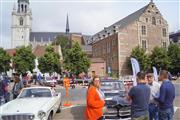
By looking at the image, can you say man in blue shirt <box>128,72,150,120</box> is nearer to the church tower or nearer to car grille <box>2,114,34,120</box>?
car grille <box>2,114,34,120</box>

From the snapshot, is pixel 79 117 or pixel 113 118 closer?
pixel 113 118

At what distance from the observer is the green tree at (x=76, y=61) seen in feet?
203

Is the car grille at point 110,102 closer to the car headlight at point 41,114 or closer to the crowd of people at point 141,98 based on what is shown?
the car headlight at point 41,114

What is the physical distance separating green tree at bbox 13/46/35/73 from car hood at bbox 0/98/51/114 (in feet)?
205

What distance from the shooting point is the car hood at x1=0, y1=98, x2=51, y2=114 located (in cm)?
1025

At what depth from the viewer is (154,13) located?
251 ft

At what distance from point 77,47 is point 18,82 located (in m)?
48.7

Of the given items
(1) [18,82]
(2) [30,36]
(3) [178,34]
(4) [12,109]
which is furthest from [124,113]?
(2) [30,36]

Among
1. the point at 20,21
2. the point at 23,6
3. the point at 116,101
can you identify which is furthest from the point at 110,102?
Result: the point at 20,21

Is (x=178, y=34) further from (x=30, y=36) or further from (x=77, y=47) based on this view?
(x=30, y=36)

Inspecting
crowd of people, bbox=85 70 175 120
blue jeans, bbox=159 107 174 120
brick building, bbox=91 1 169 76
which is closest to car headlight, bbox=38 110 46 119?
crowd of people, bbox=85 70 175 120

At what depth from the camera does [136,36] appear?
74688 millimetres

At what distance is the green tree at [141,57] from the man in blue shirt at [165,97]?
2296 inches

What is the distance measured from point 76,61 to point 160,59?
56.2 ft
